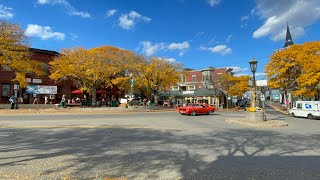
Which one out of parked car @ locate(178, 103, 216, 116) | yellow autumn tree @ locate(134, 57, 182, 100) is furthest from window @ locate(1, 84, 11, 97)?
parked car @ locate(178, 103, 216, 116)

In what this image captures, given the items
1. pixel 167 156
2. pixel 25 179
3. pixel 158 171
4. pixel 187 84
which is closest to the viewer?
pixel 25 179

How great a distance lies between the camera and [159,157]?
824 cm

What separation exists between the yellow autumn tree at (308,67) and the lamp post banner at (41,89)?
3630 centimetres

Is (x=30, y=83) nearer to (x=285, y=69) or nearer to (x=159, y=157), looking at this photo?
(x=285, y=69)

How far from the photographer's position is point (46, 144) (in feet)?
33.0

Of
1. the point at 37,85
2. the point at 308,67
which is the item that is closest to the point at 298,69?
the point at 308,67

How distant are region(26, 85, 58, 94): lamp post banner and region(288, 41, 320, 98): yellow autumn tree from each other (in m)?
36.3

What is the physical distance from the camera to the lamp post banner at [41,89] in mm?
44203

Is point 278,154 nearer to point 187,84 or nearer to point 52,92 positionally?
point 52,92

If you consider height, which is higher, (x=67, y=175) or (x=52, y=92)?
(x=52, y=92)

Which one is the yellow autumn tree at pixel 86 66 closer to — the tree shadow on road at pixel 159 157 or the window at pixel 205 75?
the tree shadow on road at pixel 159 157

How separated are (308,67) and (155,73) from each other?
854 inches

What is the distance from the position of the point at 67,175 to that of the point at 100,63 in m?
31.9

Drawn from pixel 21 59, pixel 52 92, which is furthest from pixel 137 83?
pixel 21 59
